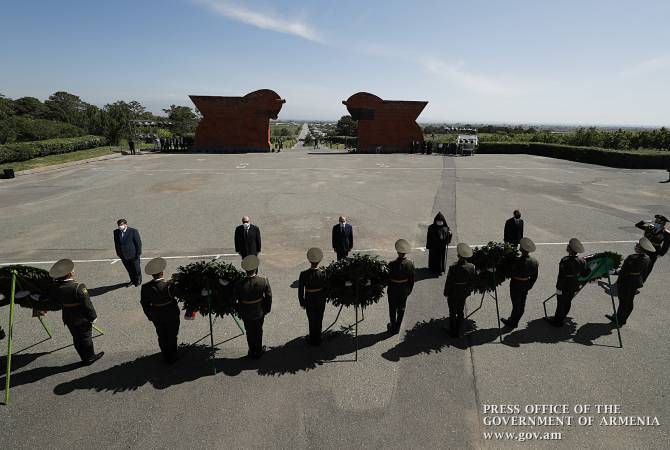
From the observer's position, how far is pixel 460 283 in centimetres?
582

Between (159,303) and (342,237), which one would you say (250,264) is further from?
(342,237)

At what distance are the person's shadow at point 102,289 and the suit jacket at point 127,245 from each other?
0.82 metres

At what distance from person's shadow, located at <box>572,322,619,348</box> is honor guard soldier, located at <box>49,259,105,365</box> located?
8.24 m

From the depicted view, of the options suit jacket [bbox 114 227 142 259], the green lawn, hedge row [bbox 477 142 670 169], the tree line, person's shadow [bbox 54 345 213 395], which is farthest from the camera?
the tree line

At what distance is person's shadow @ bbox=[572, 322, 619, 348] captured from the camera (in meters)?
5.98

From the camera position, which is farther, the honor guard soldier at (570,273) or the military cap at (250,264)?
the honor guard soldier at (570,273)

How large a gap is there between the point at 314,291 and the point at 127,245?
196 inches

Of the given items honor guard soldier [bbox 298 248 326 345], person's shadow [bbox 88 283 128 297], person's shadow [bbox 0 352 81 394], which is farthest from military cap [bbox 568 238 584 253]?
person's shadow [bbox 88 283 128 297]

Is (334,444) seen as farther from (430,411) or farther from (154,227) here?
(154,227)

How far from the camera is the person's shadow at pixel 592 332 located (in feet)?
19.6

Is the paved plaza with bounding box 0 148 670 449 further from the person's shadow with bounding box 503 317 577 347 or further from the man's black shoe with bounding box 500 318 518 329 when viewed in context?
the man's black shoe with bounding box 500 318 518 329

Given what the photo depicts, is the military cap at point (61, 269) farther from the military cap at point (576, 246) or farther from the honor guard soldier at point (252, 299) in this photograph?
the military cap at point (576, 246)

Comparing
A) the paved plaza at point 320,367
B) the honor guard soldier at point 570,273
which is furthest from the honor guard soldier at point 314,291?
the honor guard soldier at point 570,273

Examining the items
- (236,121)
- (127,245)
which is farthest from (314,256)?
(236,121)
